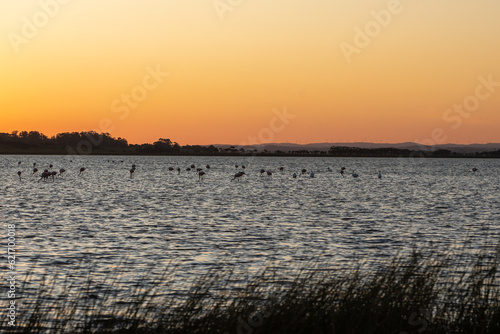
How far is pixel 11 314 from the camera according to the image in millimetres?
13547

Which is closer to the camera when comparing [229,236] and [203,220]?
[229,236]

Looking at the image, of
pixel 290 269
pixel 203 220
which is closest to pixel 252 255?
pixel 290 269

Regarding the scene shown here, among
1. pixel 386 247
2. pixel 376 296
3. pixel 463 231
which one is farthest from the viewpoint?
pixel 463 231

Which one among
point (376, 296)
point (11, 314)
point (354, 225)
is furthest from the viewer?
point (354, 225)

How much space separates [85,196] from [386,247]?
37.9 meters

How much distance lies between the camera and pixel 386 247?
1009 inches

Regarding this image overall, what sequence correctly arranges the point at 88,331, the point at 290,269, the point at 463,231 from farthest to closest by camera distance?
1. the point at 463,231
2. the point at 290,269
3. the point at 88,331

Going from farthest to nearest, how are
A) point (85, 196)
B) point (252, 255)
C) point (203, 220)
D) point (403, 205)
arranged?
1. point (85, 196)
2. point (403, 205)
3. point (203, 220)
4. point (252, 255)

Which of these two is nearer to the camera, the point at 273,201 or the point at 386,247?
the point at 386,247

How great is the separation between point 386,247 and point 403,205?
25.4m

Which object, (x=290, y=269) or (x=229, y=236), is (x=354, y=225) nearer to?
(x=229, y=236)

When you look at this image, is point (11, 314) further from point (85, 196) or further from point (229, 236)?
point (85, 196)

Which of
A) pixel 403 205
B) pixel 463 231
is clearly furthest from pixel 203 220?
pixel 403 205

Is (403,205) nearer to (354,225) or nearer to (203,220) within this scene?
(354,225)
